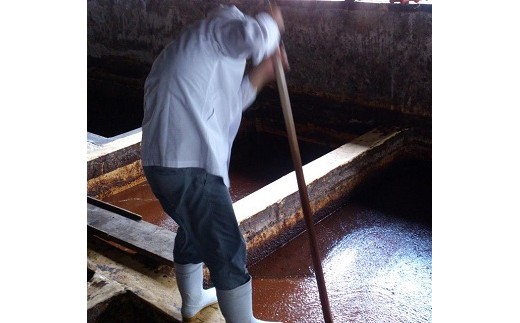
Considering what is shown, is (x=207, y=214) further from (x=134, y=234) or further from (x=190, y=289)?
(x=134, y=234)

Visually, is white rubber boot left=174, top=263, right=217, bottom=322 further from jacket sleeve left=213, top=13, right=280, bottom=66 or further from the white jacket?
jacket sleeve left=213, top=13, right=280, bottom=66

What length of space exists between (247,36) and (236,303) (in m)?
1.35

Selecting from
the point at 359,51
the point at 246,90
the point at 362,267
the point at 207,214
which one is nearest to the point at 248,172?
the point at 359,51

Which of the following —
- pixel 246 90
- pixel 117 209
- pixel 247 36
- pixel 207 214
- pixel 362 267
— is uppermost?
pixel 247 36

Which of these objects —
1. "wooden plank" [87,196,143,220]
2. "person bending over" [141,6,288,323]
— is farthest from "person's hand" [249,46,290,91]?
"wooden plank" [87,196,143,220]

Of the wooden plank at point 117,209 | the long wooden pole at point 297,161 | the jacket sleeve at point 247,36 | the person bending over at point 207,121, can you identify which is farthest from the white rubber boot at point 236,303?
the wooden plank at point 117,209

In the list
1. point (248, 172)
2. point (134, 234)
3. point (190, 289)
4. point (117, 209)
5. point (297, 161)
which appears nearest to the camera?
point (297, 161)

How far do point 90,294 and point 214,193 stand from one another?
49.8 inches

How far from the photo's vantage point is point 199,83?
237 centimetres

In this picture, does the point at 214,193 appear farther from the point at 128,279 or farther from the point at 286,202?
the point at 286,202

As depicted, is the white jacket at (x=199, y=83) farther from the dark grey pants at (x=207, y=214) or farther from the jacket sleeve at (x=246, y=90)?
the jacket sleeve at (x=246, y=90)

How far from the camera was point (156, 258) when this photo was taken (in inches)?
139

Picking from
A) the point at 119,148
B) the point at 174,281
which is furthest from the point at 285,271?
the point at 119,148

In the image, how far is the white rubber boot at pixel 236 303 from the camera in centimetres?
267
